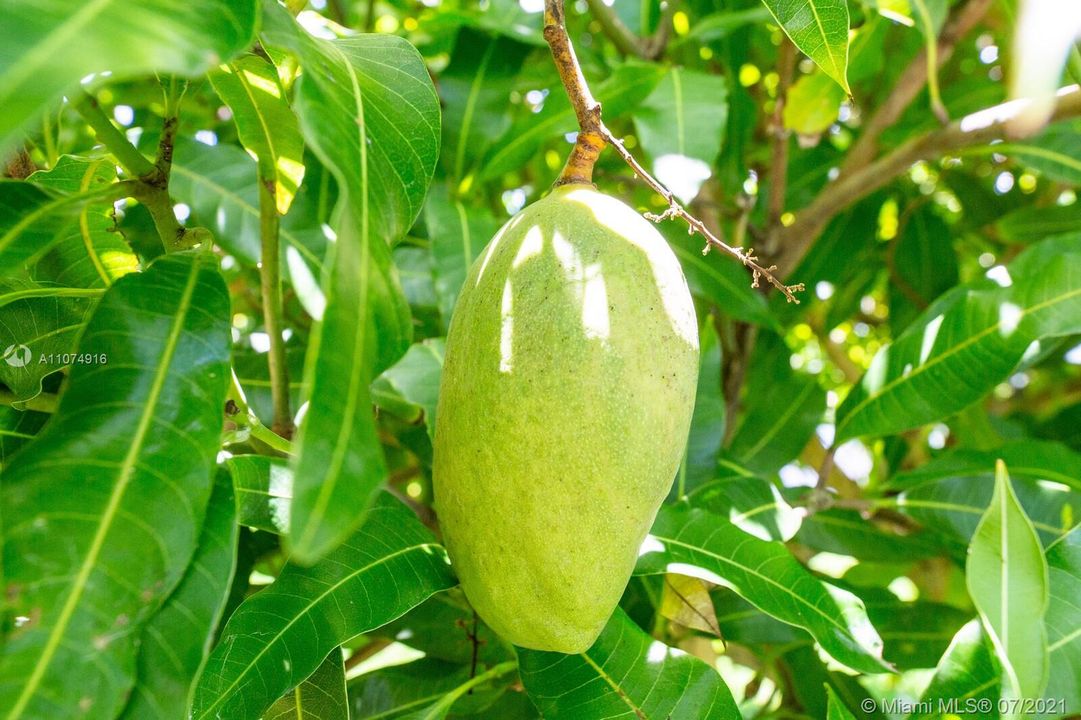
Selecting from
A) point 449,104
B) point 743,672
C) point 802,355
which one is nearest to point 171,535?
point 449,104

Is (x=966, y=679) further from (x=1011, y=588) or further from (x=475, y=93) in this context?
(x=475, y=93)

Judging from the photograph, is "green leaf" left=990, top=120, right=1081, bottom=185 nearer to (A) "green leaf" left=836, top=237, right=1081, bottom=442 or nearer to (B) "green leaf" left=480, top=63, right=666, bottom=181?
(A) "green leaf" left=836, top=237, right=1081, bottom=442

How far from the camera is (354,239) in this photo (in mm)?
529

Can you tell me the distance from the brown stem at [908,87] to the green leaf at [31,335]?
1323mm

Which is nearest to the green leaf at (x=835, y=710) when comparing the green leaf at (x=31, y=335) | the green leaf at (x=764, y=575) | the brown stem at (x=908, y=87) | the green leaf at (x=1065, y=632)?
the green leaf at (x=764, y=575)

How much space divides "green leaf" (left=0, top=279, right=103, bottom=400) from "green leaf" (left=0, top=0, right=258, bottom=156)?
1.21 feet

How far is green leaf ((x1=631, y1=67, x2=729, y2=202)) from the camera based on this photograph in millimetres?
1097

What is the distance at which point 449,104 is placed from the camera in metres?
1.42

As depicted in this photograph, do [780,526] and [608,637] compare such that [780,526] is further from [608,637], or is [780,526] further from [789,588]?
[608,637]

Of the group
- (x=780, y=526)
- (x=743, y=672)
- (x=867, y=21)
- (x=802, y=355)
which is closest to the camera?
(x=780, y=526)

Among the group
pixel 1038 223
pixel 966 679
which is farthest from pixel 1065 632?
pixel 1038 223

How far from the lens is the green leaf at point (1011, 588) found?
2.37ft

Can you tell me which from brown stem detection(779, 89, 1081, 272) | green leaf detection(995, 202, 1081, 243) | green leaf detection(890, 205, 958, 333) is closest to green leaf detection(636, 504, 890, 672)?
brown stem detection(779, 89, 1081, 272)

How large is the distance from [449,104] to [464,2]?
700 millimetres
